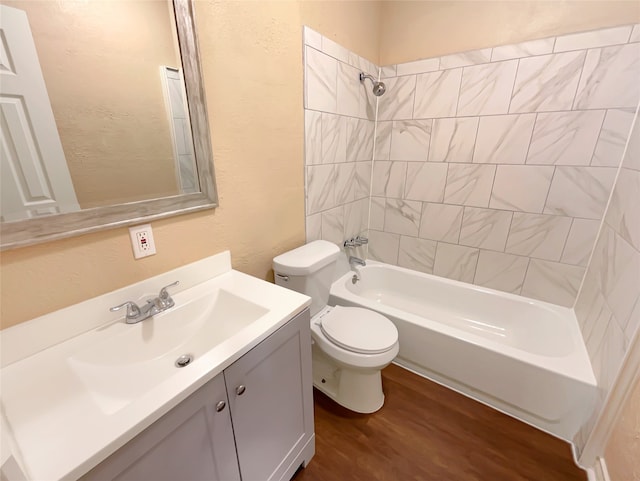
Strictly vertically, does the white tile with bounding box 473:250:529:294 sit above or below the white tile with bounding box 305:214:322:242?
below

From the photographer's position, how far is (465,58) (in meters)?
1.77

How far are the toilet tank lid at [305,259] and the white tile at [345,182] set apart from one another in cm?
46

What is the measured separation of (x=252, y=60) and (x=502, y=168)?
1598mm

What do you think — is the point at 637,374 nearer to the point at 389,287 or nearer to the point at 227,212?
the point at 389,287

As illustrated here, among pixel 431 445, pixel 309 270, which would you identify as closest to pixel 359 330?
pixel 309 270

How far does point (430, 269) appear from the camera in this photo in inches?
88.0

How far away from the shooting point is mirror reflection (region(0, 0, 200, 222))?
0.71 metres

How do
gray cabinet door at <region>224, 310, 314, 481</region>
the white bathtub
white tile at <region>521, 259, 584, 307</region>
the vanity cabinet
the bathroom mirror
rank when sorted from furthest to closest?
white tile at <region>521, 259, 584, 307</region> < the white bathtub < gray cabinet door at <region>224, 310, 314, 481</region> < the bathroom mirror < the vanity cabinet

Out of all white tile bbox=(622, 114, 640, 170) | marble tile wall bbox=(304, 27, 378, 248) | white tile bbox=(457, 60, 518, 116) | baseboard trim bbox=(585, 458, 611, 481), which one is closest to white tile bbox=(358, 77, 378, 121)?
marble tile wall bbox=(304, 27, 378, 248)

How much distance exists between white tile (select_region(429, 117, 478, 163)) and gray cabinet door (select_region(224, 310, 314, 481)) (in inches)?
61.3

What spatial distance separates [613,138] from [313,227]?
1676 millimetres

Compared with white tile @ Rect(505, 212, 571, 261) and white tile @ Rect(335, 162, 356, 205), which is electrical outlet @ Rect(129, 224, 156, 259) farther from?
white tile @ Rect(505, 212, 571, 261)

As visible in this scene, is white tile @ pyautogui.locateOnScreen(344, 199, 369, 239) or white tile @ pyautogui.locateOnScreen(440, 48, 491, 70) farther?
white tile @ pyautogui.locateOnScreen(344, 199, 369, 239)

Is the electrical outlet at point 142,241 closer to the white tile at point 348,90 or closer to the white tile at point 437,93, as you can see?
the white tile at point 348,90
